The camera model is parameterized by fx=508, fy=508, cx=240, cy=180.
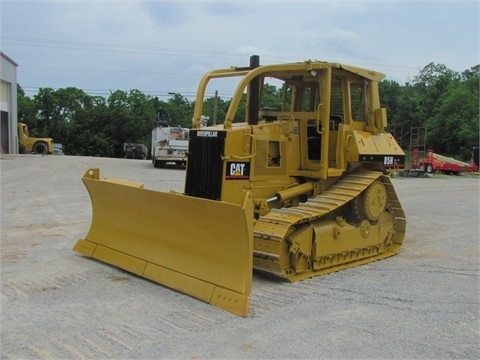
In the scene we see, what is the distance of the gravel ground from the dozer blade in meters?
0.17

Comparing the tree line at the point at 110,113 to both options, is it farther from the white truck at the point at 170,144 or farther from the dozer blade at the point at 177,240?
the dozer blade at the point at 177,240

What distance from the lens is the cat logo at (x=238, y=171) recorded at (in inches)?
246

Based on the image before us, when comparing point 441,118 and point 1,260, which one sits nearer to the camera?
point 1,260

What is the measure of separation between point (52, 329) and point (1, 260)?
284 cm

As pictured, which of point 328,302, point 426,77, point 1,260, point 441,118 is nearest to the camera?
point 328,302

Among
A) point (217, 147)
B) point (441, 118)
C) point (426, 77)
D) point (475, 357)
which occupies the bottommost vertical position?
point (475, 357)

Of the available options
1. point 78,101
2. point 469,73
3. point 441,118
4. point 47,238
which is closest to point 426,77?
point 469,73

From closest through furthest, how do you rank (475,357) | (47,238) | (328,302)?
(475,357)
(328,302)
(47,238)

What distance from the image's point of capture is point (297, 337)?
427cm

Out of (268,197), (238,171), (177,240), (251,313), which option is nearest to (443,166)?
(268,197)

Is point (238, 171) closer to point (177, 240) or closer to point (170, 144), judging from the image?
point (177, 240)

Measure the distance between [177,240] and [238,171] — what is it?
120cm

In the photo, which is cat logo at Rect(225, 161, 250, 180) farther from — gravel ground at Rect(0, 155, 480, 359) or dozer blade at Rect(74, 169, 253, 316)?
gravel ground at Rect(0, 155, 480, 359)

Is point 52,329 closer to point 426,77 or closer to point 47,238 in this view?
point 47,238
